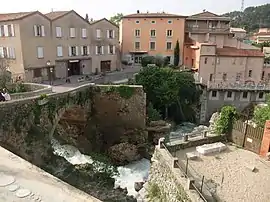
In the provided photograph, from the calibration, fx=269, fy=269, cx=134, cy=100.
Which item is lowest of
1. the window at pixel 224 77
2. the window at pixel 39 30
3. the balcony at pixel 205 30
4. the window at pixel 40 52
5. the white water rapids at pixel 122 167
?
the white water rapids at pixel 122 167

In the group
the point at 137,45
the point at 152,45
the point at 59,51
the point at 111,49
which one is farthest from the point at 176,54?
the point at 59,51

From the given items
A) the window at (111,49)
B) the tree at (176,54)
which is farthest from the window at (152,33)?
the window at (111,49)

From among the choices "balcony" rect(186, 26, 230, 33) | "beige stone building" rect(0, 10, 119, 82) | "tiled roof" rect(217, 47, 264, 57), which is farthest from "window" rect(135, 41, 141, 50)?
"tiled roof" rect(217, 47, 264, 57)

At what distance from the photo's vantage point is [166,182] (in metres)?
13.5

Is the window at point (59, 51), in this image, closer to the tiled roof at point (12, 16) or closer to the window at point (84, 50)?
the window at point (84, 50)

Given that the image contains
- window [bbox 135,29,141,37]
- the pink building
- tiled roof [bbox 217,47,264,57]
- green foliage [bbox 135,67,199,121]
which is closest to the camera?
green foliage [bbox 135,67,199,121]

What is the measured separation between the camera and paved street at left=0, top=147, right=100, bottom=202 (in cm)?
396

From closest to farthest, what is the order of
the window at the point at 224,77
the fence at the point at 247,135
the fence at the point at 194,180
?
1. the fence at the point at 194,180
2. the fence at the point at 247,135
3. the window at the point at 224,77

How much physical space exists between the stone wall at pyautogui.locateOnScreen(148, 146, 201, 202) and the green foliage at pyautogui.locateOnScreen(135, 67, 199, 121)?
52.5ft

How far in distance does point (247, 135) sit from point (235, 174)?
4.34m

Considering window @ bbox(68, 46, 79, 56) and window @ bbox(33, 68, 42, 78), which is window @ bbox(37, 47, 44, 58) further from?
window @ bbox(68, 46, 79, 56)

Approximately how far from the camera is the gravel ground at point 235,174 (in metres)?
11.8

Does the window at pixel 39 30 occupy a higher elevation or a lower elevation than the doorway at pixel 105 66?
higher

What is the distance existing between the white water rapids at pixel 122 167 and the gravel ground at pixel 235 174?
5.35 metres
